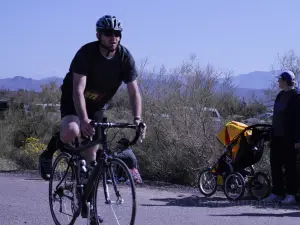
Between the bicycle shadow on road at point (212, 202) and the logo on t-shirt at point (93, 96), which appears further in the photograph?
the bicycle shadow on road at point (212, 202)

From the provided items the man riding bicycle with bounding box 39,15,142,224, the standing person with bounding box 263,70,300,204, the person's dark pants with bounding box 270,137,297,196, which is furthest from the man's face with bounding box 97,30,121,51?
the person's dark pants with bounding box 270,137,297,196

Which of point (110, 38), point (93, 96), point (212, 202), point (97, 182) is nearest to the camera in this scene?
point (97, 182)

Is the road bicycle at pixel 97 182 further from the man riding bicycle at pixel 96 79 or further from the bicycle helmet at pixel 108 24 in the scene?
the bicycle helmet at pixel 108 24

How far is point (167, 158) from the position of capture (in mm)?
12758

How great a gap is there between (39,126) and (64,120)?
56.2ft

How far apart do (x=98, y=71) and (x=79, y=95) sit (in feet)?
1.41

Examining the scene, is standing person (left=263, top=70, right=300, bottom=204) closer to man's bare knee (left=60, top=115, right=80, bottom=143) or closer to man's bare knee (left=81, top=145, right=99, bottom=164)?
Answer: man's bare knee (left=81, top=145, right=99, bottom=164)

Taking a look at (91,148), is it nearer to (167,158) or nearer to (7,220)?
(7,220)

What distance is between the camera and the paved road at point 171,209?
801 centimetres

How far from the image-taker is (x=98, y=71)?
21.2ft

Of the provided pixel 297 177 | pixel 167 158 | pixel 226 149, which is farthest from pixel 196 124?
pixel 297 177

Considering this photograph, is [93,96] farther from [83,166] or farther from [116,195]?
[116,195]

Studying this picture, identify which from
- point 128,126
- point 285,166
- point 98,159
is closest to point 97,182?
point 98,159

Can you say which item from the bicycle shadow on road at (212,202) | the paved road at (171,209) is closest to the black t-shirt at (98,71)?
the paved road at (171,209)
